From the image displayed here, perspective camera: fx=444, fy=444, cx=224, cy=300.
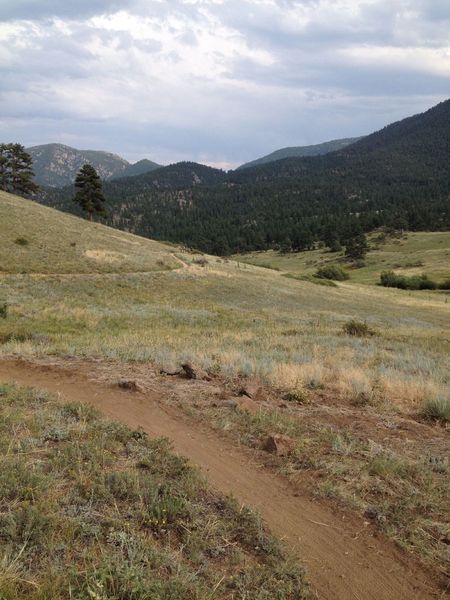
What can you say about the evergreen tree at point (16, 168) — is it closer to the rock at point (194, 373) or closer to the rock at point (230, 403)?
the rock at point (194, 373)

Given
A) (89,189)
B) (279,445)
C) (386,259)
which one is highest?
(89,189)

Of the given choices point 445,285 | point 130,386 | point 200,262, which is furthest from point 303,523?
point 445,285

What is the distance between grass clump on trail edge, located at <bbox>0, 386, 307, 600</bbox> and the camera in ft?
11.8

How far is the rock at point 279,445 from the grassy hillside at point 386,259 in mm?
74296

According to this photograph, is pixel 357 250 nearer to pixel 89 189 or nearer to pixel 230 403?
pixel 89 189

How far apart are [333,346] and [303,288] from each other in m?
32.1

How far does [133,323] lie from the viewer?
71.2 ft

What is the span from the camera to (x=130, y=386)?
9.07m

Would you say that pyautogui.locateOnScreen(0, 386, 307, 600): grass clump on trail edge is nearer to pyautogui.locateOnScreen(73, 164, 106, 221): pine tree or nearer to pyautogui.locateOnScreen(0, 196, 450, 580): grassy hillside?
pyautogui.locateOnScreen(0, 196, 450, 580): grassy hillside

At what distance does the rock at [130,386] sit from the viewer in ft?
29.5

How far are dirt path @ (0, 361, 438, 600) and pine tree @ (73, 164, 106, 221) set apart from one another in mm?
62038

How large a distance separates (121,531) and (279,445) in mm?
2888

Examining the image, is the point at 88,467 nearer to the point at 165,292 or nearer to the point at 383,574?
the point at 383,574

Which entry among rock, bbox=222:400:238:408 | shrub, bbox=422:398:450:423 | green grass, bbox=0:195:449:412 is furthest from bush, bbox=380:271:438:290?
rock, bbox=222:400:238:408
